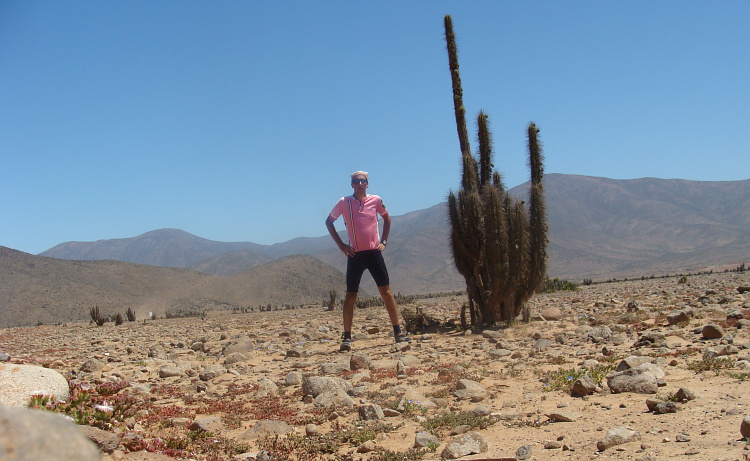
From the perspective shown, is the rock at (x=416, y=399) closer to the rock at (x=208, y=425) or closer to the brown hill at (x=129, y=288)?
the rock at (x=208, y=425)

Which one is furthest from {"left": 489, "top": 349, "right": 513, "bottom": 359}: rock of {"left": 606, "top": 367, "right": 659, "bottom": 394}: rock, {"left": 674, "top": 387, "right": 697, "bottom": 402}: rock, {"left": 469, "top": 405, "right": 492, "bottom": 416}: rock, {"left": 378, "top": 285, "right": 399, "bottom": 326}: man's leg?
{"left": 674, "top": 387, "right": 697, "bottom": 402}: rock

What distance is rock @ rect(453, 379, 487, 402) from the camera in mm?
4864

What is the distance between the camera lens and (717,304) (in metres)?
10.2

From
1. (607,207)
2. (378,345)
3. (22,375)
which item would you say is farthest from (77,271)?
(607,207)

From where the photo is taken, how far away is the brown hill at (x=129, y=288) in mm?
35250

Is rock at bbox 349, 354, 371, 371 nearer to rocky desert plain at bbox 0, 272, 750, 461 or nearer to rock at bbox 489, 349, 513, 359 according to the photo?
rocky desert plain at bbox 0, 272, 750, 461

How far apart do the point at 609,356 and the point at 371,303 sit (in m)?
15.1

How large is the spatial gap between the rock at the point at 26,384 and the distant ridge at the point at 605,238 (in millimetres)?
46977

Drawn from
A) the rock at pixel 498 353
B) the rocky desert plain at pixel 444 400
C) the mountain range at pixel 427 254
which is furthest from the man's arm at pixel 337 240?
the mountain range at pixel 427 254

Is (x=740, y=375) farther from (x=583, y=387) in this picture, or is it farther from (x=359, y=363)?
(x=359, y=363)

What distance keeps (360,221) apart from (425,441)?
4.68m

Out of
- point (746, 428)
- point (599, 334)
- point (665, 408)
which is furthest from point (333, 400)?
point (599, 334)

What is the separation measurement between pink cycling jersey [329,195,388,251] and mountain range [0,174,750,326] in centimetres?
757

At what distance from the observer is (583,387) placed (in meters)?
4.57
